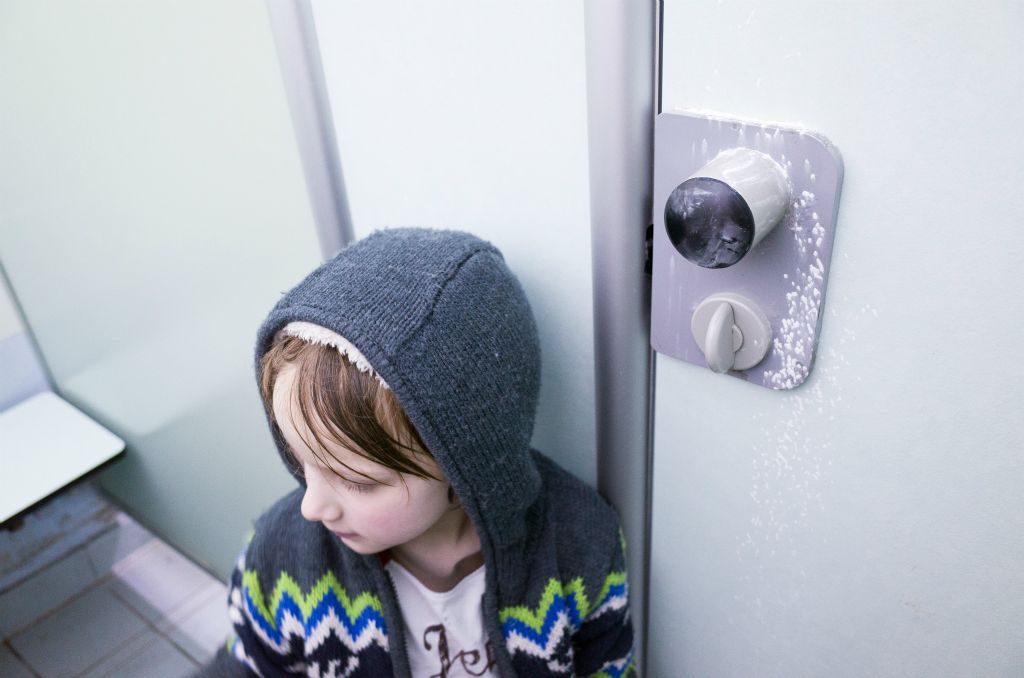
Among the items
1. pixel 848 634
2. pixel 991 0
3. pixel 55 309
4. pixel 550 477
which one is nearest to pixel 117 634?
pixel 55 309

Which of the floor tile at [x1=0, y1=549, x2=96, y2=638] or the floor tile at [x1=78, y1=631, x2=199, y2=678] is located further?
the floor tile at [x1=0, y1=549, x2=96, y2=638]

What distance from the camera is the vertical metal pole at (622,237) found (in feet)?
1.69

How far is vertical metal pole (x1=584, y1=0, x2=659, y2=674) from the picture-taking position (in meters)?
0.51

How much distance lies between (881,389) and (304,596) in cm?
54

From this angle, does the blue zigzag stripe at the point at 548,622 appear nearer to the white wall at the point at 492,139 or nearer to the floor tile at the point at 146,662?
the white wall at the point at 492,139

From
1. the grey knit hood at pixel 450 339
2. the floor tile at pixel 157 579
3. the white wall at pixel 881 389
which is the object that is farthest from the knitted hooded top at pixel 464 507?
the floor tile at pixel 157 579

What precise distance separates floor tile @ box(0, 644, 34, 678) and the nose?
1252 mm

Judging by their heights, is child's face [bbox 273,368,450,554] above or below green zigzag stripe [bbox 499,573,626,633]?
above

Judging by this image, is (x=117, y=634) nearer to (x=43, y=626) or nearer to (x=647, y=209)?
(x=43, y=626)

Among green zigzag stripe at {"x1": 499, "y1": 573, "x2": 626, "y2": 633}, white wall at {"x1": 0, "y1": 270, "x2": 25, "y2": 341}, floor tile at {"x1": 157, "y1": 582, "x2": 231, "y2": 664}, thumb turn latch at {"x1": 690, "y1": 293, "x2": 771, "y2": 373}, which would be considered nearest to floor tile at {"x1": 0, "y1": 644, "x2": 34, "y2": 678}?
floor tile at {"x1": 157, "y1": 582, "x2": 231, "y2": 664}

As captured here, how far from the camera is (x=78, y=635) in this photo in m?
1.54

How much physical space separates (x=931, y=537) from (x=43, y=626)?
5.66ft

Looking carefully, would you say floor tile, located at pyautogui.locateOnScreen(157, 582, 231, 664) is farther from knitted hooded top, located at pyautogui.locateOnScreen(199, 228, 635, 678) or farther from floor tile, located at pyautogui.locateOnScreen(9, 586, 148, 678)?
knitted hooded top, located at pyautogui.locateOnScreen(199, 228, 635, 678)

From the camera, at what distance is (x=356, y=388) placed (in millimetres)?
573
